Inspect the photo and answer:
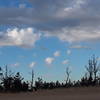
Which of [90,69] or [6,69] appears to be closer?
[6,69]

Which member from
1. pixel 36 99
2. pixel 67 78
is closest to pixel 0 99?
pixel 36 99

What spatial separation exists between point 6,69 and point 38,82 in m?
11.6

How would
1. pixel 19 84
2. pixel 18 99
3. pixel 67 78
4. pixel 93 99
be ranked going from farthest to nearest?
1. pixel 67 78
2. pixel 19 84
3. pixel 18 99
4. pixel 93 99

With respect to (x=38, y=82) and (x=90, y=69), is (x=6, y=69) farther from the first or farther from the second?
(x=90, y=69)

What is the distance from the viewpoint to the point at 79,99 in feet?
89.9

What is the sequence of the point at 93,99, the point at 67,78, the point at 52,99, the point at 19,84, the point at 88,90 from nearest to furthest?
the point at 93,99 < the point at 52,99 < the point at 88,90 < the point at 19,84 < the point at 67,78

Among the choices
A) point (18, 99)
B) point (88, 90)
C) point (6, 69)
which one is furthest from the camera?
point (6, 69)

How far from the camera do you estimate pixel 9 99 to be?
31.6 meters

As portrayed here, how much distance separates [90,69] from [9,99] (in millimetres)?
57037

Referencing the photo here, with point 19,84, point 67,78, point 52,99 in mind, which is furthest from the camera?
point 67,78

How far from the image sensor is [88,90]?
37656 mm

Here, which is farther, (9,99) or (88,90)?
(88,90)

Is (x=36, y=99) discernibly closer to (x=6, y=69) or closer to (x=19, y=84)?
(x=19, y=84)

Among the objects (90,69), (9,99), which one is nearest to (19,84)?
(90,69)
